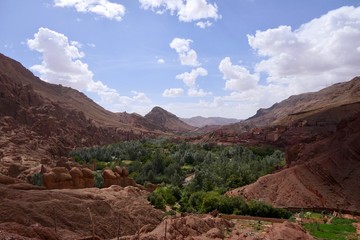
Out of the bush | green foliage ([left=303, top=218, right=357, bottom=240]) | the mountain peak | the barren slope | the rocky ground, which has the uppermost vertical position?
the mountain peak

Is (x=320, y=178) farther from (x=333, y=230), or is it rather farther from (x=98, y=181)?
(x=98, y=181)

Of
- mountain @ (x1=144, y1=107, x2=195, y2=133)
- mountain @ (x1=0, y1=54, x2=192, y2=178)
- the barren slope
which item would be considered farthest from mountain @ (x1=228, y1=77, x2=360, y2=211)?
mountain @ (x1=144, y1=107, x2=195, y2=133)

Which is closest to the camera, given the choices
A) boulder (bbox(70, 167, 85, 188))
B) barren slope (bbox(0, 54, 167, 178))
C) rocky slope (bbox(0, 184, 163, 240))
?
rocky slope (bbox(0, 184, 163, 240))

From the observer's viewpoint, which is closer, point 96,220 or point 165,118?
point 96,220

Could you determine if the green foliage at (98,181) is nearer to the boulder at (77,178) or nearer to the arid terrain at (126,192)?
the arid terrain at (126,192)

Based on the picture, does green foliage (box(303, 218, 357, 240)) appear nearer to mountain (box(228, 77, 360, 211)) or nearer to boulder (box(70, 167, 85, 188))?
mountain (box(228, 77, 360, 211))

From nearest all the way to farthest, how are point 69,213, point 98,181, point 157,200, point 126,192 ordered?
point 69,213
point 126,192
point 157,200
point 98,181

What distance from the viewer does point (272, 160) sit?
5206 centimetres

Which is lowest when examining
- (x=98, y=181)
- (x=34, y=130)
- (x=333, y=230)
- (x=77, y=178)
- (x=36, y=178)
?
(x=333, y=230)

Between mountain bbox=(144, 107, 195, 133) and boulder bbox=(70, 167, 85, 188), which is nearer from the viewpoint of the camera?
boulder bbox=(70, 167, 85, 188)

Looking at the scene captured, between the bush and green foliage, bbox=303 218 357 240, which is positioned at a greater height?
the bush

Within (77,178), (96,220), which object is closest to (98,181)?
(77,178)

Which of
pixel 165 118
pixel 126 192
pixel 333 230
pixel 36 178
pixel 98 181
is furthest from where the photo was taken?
pixel 165 118

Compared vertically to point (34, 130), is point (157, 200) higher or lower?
lower
